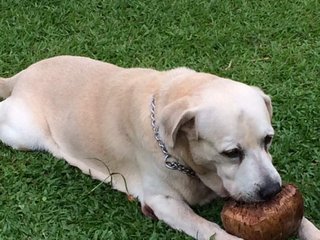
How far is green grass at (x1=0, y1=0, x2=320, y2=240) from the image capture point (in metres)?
4.88

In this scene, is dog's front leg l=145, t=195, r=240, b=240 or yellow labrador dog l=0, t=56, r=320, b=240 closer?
yellow labrador dog l=0, t=56, r=320, b=240

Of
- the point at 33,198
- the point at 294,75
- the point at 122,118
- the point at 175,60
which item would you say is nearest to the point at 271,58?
the point at 294,75

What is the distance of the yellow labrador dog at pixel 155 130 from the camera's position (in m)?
4.23

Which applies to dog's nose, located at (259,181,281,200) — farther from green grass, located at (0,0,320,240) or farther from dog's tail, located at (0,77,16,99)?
dog's tail, located at (0,77,16,99)

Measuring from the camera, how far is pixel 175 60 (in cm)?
665

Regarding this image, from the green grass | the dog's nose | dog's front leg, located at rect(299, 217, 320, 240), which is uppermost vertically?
the dog's nose

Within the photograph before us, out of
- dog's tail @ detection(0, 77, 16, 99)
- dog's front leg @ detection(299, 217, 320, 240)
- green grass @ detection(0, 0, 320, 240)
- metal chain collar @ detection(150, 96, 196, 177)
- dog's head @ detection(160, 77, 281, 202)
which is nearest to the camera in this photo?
dog's head @ detection(160, 77, 281, 202)

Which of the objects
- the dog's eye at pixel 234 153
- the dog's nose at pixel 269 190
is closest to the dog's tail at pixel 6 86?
the dog's eye at pixel 234 153

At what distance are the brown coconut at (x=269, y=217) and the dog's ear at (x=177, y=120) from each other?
0.48 metres

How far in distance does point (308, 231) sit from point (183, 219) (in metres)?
0.71

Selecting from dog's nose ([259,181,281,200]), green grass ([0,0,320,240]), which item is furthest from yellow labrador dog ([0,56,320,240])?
green grass ([0,0,320,240])

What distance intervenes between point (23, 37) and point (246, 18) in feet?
6.54

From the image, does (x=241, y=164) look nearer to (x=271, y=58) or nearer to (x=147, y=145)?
(x=147, y=145)

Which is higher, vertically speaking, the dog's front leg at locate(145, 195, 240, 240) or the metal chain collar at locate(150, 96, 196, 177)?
the metal chain collar at locate(150, 96, 196, 177)
